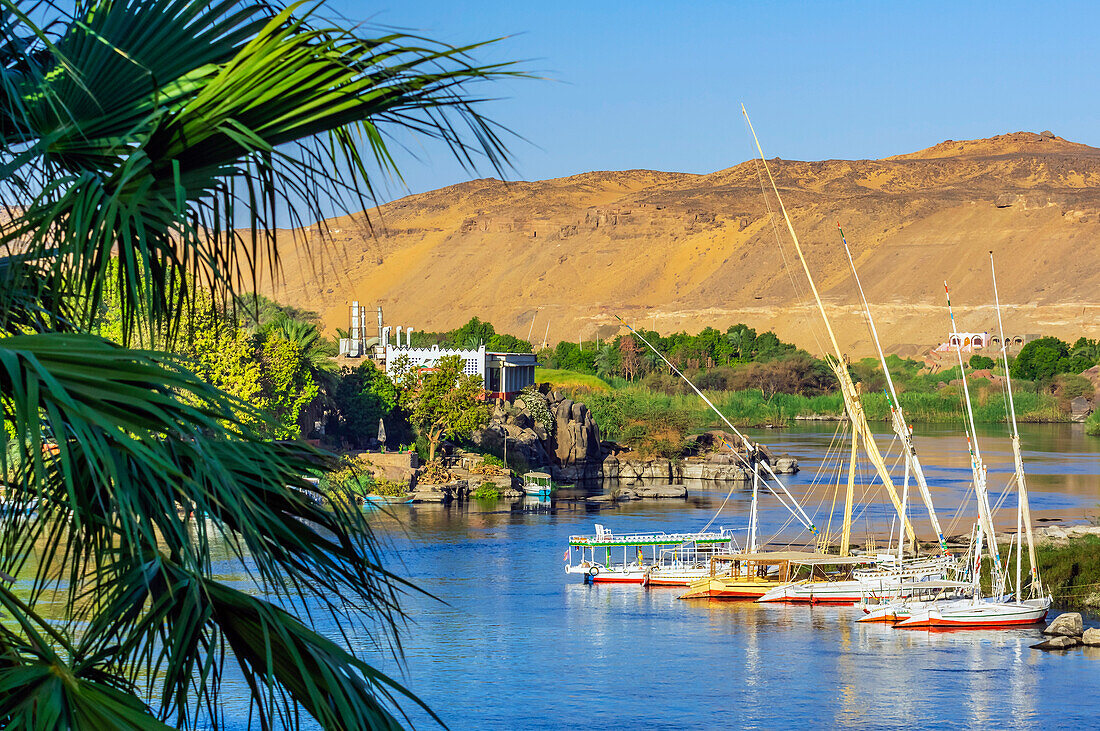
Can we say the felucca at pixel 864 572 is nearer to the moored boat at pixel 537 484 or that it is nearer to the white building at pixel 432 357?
the moored boat at pixel 537 484

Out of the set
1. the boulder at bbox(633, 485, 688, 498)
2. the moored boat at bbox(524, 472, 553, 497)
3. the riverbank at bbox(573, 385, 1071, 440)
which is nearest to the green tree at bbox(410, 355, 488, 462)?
the moored boat at bbox(524, 472, 553, 497)

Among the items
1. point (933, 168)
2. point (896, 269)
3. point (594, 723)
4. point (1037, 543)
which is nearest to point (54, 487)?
point (594, 723)

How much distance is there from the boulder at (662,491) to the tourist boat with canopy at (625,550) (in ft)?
35.0

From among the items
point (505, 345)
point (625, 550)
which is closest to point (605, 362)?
point (505, 345)

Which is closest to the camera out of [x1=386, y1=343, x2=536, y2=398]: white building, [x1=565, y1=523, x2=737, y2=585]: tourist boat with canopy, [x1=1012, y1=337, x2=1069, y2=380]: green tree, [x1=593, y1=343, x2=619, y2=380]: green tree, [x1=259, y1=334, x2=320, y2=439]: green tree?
[x1=565, y1=523, x2=737, y2=585]: tourist boat with canopy

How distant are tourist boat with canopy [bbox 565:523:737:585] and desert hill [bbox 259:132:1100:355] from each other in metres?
88.4

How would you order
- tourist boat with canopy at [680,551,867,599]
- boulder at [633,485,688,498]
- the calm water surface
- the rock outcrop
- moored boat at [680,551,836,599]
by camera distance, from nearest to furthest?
the calm water surface
tourist boat with canopy at [680,551,867,599]
moored boat at [680,551,836,599]
boulder at [633,485,688,498]
the rock outcrop

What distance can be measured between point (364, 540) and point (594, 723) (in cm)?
1599

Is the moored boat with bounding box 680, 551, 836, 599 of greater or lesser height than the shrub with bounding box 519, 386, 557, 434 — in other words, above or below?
below

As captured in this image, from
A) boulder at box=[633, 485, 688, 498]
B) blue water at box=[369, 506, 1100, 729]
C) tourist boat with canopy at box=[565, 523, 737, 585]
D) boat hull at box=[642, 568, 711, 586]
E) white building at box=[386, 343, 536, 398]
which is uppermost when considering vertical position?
white building at box=[386, 343, 536, 398]

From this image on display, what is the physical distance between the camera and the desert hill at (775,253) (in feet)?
429

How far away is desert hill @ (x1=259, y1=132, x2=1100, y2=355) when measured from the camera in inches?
5143

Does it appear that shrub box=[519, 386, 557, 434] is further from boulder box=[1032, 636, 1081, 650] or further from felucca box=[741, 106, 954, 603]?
boulder box=[1032, 636, 1081, 650]

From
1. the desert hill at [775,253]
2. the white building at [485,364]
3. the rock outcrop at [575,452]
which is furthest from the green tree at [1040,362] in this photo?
the white building at [485,364]
